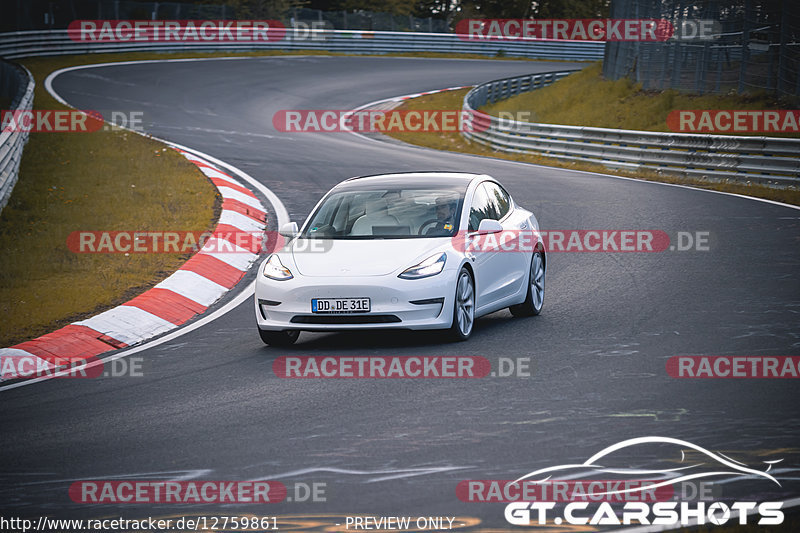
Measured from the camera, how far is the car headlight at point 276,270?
9648 mm

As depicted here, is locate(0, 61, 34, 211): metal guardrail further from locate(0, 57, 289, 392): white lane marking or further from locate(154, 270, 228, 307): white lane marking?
locate(154, 270, 228, 307): white lane marking

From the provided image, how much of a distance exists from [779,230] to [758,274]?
11.4ft

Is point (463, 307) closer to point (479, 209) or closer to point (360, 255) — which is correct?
point (360, 255)

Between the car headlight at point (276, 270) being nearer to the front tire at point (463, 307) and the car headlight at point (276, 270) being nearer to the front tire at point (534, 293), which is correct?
the front tire at point (463, 307)

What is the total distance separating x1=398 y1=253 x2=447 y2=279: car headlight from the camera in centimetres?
940

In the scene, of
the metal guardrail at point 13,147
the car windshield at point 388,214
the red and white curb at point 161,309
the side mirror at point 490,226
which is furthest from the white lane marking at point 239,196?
the side mirror at point 490,226

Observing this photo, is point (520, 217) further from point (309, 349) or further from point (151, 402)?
point (151, 402)

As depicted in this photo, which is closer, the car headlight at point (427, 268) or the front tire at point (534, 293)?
the car headlight at point (427, 268)

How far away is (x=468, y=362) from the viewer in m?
8.80

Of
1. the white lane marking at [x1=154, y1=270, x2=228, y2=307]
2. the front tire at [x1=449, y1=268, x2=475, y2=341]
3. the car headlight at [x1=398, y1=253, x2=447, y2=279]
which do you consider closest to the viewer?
the car headlight at [x1=398, y1=253, x2=447, y2=279]

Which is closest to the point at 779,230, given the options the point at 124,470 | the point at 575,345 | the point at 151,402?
the point at 575,345

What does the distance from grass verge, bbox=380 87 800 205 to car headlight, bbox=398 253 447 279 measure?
1143cm

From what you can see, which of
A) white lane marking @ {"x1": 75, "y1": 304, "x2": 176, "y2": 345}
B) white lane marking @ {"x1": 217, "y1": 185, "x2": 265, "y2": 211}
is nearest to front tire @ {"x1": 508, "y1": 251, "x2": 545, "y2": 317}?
white lane marking @ {"x1": 75, "y1": 304, "x2": 176, "y2": 345}

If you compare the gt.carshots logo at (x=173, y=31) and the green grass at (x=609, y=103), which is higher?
the gt.carshots logo at (x=173, y=31)
